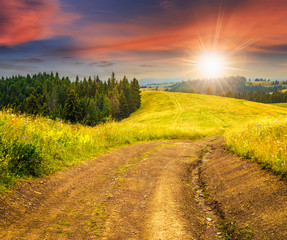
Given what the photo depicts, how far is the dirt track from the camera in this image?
4.71 metres

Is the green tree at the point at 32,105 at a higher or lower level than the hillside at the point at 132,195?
higher

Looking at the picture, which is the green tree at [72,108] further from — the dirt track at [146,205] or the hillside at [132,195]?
the dirt track at [146,205]

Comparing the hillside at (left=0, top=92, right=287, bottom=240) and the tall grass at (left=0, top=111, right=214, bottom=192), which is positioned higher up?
the tall grass at (left=0, top=111, right=214, bottom=192)

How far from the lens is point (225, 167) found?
9.47m

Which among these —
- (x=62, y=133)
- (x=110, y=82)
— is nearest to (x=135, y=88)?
(x=110, y=82)

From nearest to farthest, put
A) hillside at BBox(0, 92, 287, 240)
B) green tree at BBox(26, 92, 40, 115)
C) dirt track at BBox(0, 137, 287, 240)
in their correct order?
dirt track at BBox(0, 137, 287, 240) → hillside at BBox(0, 92, 287, 240) → green tree at BBox(26, 92, 40, 115)

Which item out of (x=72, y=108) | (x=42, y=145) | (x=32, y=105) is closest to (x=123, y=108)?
(x=72, y=108)

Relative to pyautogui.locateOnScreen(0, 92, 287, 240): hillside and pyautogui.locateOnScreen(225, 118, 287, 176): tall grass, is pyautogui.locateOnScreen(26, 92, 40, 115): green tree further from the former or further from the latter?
pyautogui.locateOnScreen(225, 118, 287, 176): tall grass

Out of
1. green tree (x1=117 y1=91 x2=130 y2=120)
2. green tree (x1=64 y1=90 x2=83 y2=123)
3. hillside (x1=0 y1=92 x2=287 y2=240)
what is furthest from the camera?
green tree (x1=117 y1=91 x2=130 y2=120)

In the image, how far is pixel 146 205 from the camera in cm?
628

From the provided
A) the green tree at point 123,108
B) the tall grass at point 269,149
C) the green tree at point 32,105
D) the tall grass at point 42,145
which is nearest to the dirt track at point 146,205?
the tall grass at point 269,149

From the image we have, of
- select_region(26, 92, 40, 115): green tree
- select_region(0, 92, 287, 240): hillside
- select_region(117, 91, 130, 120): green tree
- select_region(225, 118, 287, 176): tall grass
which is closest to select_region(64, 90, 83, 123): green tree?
select_region(26, 92, 40, 115): green tree

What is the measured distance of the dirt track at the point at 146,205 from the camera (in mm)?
4711

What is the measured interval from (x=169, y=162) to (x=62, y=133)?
635 cm
